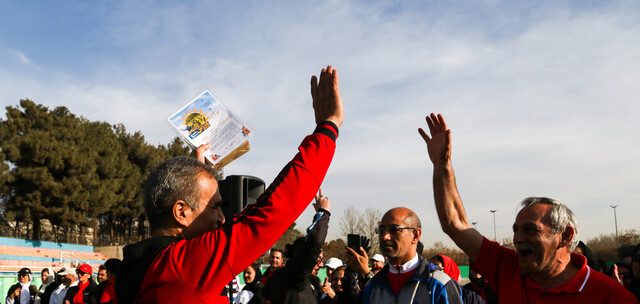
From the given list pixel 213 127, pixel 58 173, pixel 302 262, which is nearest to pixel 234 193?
pixel 213 127

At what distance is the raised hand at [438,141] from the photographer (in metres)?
4.52

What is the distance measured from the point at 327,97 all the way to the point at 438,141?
234 centimetres

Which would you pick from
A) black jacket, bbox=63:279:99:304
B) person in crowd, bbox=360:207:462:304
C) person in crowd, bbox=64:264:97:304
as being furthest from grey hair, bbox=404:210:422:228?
person in crowd, bbox=64:264:97:304

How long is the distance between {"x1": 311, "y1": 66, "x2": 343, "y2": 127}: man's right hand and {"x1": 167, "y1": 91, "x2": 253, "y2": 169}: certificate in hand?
9.31 ft

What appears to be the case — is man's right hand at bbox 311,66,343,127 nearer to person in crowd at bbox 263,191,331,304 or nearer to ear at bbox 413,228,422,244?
person in crowd at bbox 263,191,331,304

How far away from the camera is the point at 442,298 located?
4.87m

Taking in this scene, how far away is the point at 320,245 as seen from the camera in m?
5.54

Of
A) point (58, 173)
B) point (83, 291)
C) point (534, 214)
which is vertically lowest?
point (83, 291)

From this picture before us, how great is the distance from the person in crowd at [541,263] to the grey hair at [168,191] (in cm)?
220

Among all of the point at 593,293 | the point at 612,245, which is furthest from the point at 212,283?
the point at 612,245

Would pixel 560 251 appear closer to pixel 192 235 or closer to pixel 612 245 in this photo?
pixel 192 235

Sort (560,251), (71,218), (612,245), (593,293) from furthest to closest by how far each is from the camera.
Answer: (612,245)
(71,218)
(560,251)
(593,293)

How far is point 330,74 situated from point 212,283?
0.92m

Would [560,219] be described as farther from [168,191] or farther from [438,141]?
[168,191]
